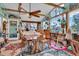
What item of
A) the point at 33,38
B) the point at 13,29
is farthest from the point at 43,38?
the point at 13,29

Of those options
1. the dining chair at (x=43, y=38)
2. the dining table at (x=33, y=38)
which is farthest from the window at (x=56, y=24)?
the dining table at (x=33, y=38)

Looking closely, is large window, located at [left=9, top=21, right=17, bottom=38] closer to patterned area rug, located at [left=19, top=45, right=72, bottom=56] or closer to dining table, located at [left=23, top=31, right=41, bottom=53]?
dining table, located at [left=23, top=31, right=41, bottom=53]

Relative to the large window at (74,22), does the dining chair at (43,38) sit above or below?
below

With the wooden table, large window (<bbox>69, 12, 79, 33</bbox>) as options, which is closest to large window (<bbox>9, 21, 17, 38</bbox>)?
the wooden table

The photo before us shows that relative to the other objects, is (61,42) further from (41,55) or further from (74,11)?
(74,11)

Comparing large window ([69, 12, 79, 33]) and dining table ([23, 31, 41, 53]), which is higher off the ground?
large window ([69, 12, 79, 33])

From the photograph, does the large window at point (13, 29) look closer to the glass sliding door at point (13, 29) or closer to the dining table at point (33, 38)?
the glass sliding door at point (13, 29)

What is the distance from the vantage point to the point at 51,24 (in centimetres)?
221

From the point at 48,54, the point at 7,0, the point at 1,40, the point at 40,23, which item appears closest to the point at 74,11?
the point at 40,23

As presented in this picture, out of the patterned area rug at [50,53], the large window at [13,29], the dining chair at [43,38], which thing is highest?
the large window at [13,29]

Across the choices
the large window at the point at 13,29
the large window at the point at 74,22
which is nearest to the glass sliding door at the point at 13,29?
the large window at the point at 13,29

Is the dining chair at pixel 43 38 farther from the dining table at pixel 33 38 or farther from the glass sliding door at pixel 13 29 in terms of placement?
the glass sliding door at pixel 13 29

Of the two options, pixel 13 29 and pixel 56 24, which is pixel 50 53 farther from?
pixel 13 29

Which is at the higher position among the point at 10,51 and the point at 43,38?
the point at 43,38
